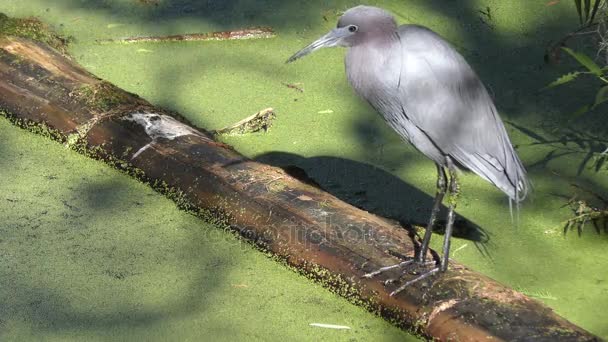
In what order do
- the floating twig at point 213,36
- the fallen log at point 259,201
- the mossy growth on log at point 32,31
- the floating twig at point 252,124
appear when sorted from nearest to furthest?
the fallen log at point 259,201 → the floating twig at point 252,124 → the mossy growth on log at point 32,31 → the floating twig at point 213,36

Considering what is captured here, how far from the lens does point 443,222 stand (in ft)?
8.82

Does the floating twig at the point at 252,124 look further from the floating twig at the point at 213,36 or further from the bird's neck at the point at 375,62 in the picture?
the bird's neck at the point at 375,62

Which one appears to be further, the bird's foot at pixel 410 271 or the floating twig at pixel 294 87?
the floating twig at pixel 294 87

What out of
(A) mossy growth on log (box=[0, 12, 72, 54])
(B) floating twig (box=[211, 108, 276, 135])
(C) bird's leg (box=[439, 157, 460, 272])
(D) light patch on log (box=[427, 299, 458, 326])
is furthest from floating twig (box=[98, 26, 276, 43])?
(D) light patch on log (box=[427, 299, 458, 326])

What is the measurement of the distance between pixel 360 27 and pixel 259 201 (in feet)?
1.79

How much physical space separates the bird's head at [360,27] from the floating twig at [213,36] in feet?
4.34

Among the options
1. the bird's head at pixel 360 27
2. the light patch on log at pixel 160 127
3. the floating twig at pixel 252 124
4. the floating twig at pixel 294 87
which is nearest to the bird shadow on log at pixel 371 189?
the floating twig at pixel 252 124

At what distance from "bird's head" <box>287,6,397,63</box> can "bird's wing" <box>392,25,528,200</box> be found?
0.06 meters

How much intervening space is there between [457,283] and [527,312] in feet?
0.63

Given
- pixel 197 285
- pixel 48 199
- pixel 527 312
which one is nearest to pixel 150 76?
pixel 48 199

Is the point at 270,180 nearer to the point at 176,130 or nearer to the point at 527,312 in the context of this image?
the point at 176,130

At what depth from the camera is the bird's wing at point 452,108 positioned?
7.41ft

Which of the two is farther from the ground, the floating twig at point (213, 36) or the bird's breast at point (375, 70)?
the bird's breast at point (375, 70)

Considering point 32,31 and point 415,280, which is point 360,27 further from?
point 32,31
